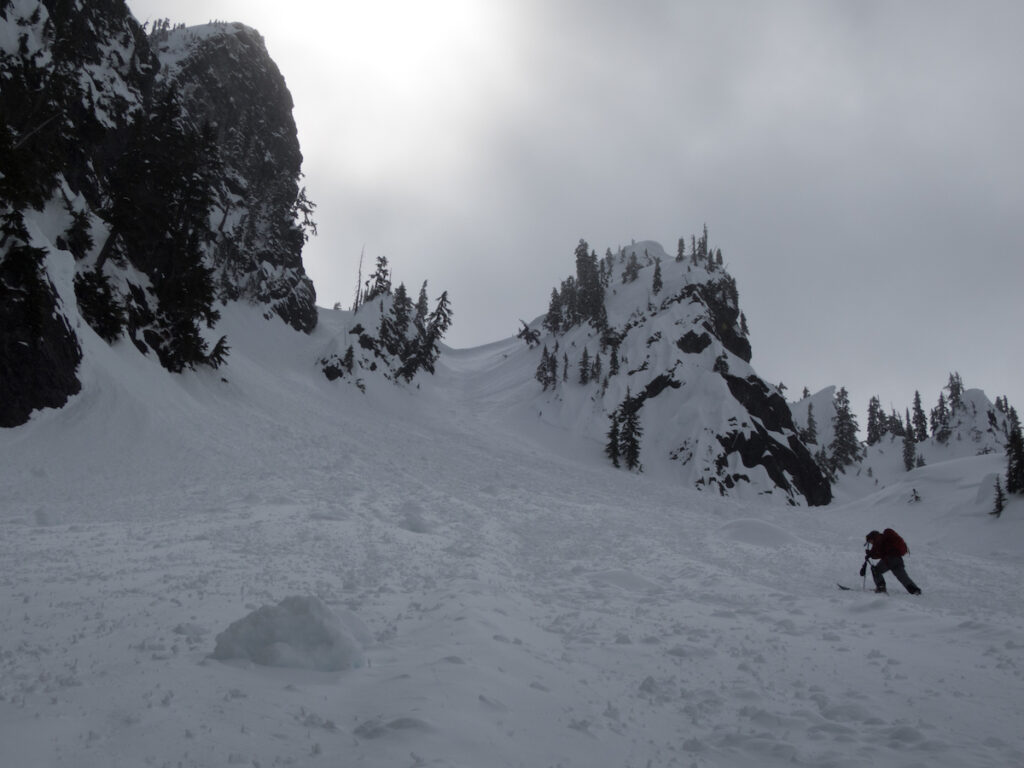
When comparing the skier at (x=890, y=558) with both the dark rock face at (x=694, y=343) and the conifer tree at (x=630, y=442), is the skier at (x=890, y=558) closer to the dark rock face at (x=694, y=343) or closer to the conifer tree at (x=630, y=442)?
the conifer tree at (x=630, y=442)

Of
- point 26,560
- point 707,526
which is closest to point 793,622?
point 26,560

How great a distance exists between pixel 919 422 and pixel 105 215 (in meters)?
147

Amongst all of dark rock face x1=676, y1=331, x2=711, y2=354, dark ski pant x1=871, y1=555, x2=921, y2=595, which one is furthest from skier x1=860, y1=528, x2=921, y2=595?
dark rock face x1=676, y1=331, x2=711, y2=354

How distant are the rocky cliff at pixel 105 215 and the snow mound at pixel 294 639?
19.3 m

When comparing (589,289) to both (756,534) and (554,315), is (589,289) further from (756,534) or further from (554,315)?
(756,534)

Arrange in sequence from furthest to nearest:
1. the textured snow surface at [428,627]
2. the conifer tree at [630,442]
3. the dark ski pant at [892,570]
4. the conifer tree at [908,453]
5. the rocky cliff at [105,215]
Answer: the conifer tree at [908,453]
the conifer tree at [630,442]
the rocky cliff at [105,215]
the dark ski pant at [892,570]
the textured snow surface at [428,627]

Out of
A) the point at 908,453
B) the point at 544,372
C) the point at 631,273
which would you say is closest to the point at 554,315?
the point at 631,273

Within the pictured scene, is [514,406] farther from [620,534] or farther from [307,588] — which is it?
[307,588]

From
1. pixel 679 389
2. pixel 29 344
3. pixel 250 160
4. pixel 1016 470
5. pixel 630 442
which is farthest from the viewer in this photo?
pixel 679 389

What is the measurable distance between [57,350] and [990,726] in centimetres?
2882

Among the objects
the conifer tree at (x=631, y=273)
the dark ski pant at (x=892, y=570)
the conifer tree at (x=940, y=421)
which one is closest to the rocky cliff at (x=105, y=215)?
the dark ski pant at (x=892, y=570)

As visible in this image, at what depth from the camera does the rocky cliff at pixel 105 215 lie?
72.2 ft

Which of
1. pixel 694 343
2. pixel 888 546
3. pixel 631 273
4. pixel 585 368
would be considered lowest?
pixel 888 546

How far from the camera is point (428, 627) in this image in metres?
8.55
